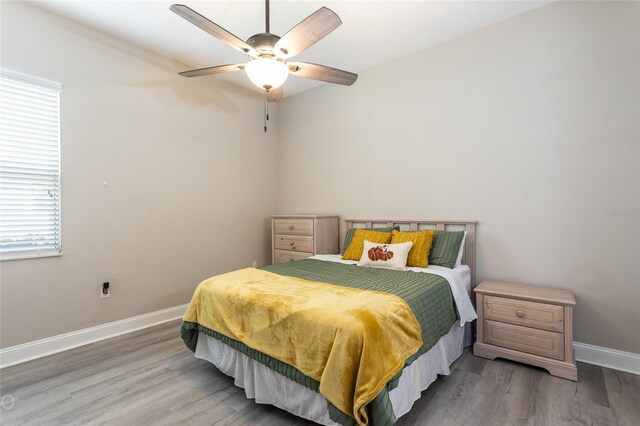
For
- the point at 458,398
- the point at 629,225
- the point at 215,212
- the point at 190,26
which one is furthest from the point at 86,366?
the point at 629,225

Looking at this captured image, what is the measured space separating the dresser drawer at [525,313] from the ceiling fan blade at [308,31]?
2180mm

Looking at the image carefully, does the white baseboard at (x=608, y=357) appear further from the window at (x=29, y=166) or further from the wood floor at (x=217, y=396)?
the window at (x=29, y=166)

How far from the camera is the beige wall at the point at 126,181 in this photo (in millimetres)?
2381

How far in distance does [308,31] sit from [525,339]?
2.49m

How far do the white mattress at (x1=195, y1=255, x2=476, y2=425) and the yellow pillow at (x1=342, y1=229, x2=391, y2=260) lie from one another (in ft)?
1.74

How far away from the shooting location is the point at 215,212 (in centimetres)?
360

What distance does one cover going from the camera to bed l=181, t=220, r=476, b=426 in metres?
1.36

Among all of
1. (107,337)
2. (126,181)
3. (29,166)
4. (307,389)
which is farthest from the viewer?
(126,181)

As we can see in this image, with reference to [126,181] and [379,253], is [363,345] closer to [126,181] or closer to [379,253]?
[379,253]

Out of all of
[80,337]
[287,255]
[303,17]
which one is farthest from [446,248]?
[80,337]

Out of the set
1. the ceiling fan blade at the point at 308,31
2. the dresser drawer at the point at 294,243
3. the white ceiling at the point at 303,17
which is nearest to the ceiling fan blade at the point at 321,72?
the ceiling fan blade at the point at 308,31

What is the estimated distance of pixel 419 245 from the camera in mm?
2598

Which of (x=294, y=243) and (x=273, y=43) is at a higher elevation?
(x=273, y=43)

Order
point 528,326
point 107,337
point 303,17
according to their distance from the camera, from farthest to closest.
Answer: point 107,337
point 303,17
point 528,326
